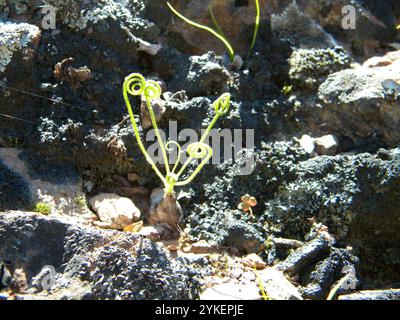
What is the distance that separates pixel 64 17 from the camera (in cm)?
327

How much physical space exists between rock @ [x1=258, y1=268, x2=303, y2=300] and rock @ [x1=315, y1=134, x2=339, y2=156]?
95 centimetres

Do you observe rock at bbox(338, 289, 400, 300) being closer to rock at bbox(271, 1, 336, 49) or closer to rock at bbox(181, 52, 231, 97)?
rock at bbox(181, 52, 231, 97)

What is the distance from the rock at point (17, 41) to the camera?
298cm

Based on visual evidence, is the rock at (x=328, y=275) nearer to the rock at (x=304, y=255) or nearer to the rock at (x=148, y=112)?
the rock at (x=304, y=255)

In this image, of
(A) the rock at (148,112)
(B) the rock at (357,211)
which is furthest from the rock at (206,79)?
(B) the rock at (357,211)

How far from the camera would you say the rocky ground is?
7.77 ft

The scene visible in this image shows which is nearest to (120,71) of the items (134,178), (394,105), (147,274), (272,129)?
(134,178)

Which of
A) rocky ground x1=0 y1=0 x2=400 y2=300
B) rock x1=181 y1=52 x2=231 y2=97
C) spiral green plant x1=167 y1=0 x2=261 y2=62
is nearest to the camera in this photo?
rocky ground x1=0 y1=0 x2=400 y2=300

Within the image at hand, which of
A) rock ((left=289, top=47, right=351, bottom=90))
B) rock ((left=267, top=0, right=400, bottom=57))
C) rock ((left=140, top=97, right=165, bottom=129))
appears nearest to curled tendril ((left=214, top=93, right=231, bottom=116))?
rock ((left=140, top=97, right=165, bottom=129))

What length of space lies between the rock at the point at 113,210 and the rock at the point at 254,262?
0.62 meters

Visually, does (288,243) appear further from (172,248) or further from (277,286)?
(172,248)

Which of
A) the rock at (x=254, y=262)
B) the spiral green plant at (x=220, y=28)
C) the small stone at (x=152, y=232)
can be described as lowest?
the rock at (x=254, y=262)

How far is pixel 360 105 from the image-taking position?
3.30 m
